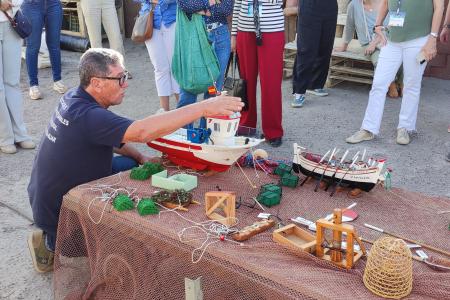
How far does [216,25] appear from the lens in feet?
14.0

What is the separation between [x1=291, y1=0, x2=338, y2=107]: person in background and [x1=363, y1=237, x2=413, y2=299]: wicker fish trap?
4.37 m

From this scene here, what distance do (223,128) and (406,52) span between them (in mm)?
2558

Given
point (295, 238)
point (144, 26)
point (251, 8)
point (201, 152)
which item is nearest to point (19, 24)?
point (144, 26)

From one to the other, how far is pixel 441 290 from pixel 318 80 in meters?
4.85

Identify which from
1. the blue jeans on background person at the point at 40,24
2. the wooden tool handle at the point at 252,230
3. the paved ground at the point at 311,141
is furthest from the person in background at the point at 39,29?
the wooden tool handle at the point at 252,230

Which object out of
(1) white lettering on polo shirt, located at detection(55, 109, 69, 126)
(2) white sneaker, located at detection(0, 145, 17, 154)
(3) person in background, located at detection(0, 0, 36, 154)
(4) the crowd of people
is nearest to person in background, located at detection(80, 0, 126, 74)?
(4) the crowd of people

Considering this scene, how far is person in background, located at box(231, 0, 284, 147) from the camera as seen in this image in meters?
4.39

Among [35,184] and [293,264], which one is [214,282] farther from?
[35,184]

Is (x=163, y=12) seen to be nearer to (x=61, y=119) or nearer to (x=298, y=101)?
(x=298, y=101)

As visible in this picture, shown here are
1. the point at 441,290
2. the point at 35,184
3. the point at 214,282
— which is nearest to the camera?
the point at 441,290

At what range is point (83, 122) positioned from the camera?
2.54 m

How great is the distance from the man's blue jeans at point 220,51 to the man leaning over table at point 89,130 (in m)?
1.47

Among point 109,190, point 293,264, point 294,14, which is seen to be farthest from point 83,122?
point 294,14

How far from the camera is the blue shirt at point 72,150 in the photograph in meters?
2.51
